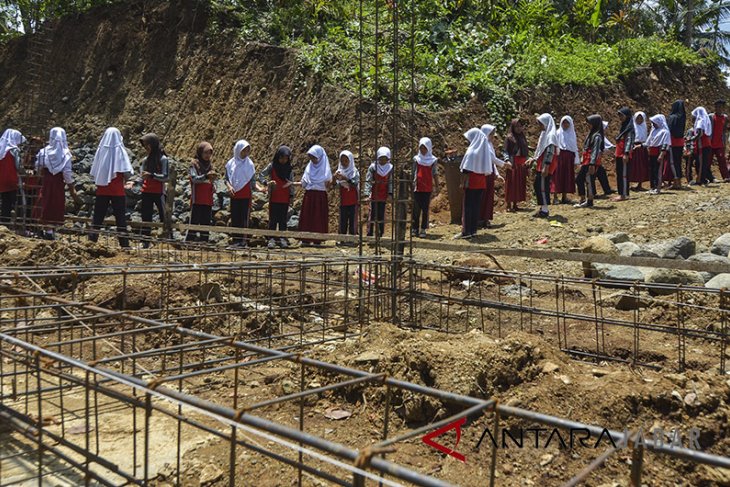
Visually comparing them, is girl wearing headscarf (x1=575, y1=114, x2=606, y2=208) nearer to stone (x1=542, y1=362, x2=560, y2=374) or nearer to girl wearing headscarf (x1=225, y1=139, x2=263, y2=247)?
girl wearing headscarf (x1=225, y1=139, x2=263, y2=247)

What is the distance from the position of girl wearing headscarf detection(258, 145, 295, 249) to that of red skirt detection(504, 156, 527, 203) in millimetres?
4148

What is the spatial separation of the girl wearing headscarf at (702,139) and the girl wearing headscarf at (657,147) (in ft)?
2.07

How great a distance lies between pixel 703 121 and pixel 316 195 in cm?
780

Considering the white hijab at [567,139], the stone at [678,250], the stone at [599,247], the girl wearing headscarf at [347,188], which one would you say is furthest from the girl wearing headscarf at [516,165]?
the stone at [678,250]

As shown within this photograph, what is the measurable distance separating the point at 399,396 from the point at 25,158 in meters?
9.09

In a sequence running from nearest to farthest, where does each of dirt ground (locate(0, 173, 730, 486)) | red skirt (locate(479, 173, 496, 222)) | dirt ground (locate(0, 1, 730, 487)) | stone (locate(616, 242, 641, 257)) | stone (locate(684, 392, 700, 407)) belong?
dirt ground (locate(0, 173, 730, 486)) → dirt ground (locate(0, 1, 730, 487)) → stone (locate(684, 392, 700, 407)) → stone (locate(616, 242, 641, 257)) → red skirt (locate(479, 173, 496, 222))

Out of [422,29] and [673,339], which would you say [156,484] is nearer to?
[673,339]

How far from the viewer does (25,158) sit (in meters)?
10.2

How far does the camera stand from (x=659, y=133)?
40.9ft

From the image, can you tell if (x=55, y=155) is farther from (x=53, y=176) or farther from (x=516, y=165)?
(x=516, y=165)

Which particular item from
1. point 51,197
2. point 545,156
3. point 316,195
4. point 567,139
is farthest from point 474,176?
point 51,197

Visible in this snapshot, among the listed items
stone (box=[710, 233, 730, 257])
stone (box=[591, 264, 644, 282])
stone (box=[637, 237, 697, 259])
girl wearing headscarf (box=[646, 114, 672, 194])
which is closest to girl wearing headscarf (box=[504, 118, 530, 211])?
girl wearing headscarf (box=[646, 114, 672, 194])

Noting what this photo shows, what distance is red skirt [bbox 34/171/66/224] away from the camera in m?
9.18

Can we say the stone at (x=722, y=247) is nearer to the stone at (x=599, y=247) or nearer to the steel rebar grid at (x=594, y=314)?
the stone at (x=599, y=247)
